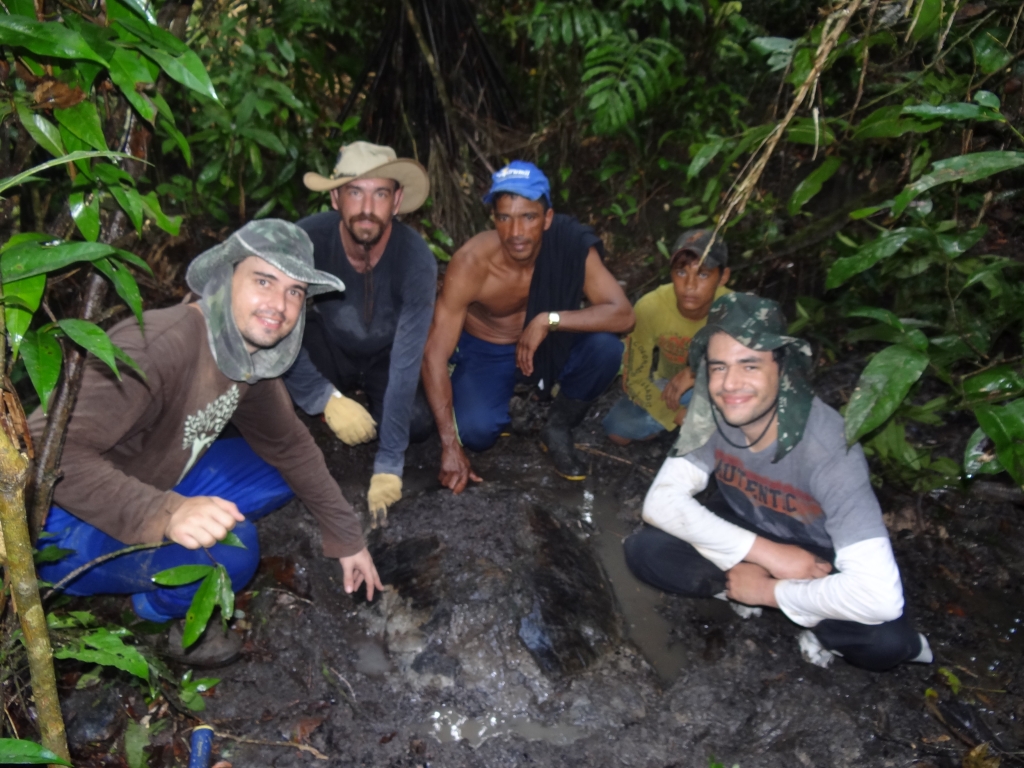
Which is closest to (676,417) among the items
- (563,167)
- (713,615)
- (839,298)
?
(713,615)

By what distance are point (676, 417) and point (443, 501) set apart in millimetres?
1234

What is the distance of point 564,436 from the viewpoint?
377 cm

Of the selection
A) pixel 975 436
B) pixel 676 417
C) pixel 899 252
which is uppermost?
pixel 899 252

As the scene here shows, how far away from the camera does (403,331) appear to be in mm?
3277

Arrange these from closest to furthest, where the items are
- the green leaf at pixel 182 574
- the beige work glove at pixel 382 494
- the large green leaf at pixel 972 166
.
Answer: the green leaf at pixel 182 574, the large green leaf at pixel 972 166, the beige work glove at pixel 382 494

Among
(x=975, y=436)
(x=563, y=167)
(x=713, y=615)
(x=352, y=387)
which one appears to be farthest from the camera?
(x=563, y=167)

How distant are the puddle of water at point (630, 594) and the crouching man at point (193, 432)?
100 cm

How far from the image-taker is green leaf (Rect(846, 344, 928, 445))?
2074 millimetres

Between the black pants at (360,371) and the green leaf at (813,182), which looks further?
the black pants at (360,371)

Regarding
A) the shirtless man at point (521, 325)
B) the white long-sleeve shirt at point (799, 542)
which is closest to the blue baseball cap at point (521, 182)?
the shirtless man at point (521, 325)

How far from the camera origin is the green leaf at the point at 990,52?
6.74 feet

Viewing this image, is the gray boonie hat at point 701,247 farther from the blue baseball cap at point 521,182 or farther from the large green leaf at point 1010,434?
the large green leaf at point 1010,434

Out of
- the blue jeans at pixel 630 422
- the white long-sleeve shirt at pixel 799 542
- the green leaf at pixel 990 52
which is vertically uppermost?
the green leaf at pixel 990 52

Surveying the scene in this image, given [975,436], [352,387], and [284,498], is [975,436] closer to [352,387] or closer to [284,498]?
[284,498]
